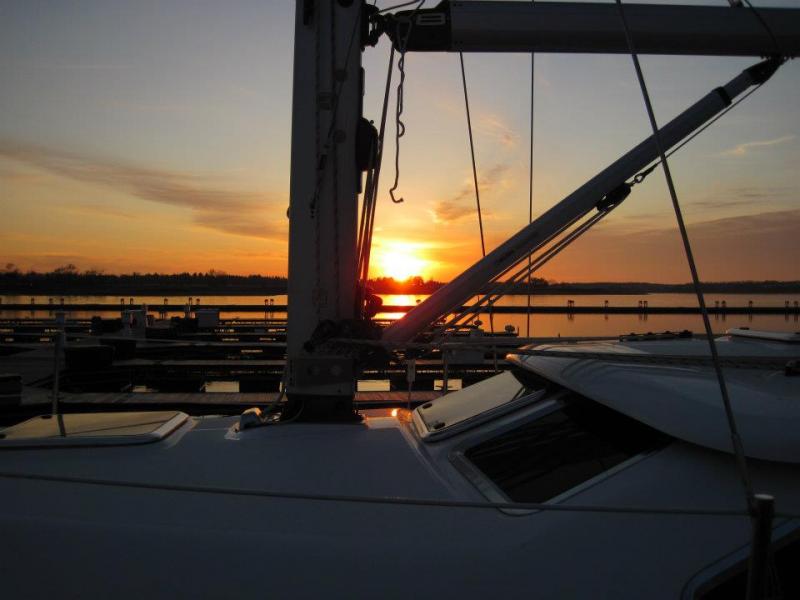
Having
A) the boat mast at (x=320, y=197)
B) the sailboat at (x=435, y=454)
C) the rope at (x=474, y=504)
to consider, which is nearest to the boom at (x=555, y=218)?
the sailboat at (x=435, y=454)

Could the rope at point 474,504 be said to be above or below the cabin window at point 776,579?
above

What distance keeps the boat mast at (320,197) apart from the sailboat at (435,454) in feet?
0.04

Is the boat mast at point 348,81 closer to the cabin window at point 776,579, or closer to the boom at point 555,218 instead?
the boom at point 555,218

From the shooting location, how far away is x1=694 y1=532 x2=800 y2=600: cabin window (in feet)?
5.54

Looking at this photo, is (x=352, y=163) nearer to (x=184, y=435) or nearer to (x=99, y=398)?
(x=184, y=435)

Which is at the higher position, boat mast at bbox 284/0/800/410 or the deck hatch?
boat mast at bbox 284/0/800/410

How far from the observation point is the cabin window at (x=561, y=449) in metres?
2.23

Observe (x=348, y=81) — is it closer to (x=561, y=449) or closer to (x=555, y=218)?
(x=555, y=218)

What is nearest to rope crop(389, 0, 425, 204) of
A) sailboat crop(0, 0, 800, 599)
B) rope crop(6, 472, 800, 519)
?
sailboat crop(0, 0, 800, 599)

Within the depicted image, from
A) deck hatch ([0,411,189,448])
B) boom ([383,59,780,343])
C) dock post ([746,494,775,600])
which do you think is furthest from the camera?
boom ([383,59,780,343])

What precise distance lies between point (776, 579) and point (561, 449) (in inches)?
34.4

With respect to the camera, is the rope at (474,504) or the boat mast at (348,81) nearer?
the rope at (474,504)

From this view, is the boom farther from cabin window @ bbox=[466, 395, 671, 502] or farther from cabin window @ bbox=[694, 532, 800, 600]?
cabin window @ bbox=[694, 532, 800, 600]

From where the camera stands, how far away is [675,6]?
3.31 m
